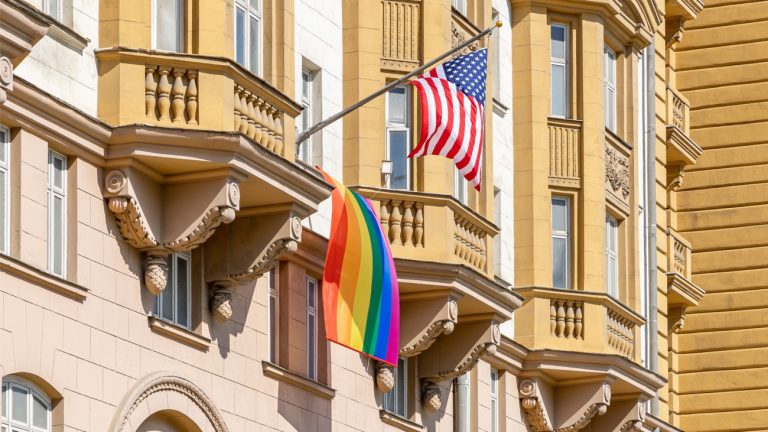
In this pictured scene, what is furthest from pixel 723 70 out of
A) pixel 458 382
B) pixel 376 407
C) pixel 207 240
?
pixel 207 240

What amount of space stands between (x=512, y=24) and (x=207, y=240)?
1280 cm

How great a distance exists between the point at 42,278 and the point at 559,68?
18253 millimetres

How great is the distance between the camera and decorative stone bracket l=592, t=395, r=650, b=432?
4547 centimetres

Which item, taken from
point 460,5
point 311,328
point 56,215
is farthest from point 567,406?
point 56,215

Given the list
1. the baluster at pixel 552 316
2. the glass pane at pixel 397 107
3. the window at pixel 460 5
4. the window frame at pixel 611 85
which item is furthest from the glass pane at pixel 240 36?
the window frame at pixel 611 85

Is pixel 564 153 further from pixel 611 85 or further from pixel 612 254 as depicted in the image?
pixel 611 85

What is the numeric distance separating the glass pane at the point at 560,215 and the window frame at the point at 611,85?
2717mm

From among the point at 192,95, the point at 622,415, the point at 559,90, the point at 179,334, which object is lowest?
the point at 179,334

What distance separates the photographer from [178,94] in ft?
100

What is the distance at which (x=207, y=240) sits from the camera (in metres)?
32.4

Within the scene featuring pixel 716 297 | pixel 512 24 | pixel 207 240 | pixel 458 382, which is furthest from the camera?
pixel 716 297

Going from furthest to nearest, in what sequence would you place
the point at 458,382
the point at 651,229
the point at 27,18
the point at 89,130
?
1. the point at 651,229
2. the point at 458,382
3. the point at 89,130
4. the point at 27,18

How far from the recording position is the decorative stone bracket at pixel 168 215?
30125mm

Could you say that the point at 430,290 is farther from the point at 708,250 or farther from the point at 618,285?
the point at 708,250
